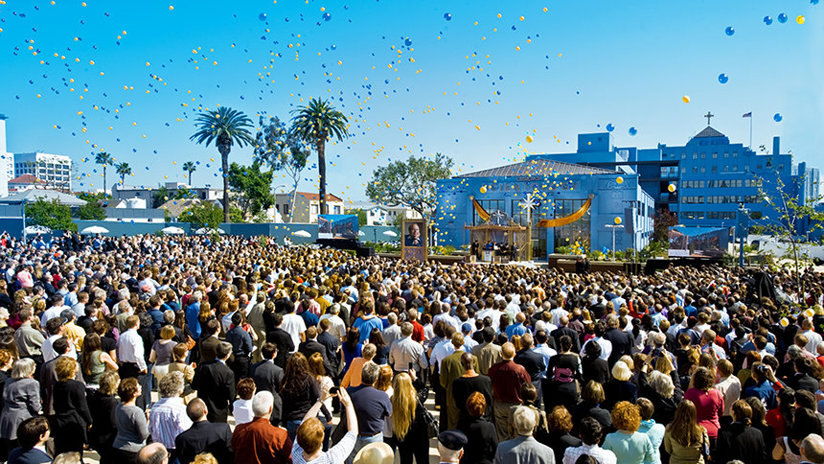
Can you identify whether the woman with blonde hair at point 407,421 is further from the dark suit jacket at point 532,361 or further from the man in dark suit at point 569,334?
the man in dark suit at point 569,334

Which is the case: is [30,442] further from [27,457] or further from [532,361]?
[532,361]

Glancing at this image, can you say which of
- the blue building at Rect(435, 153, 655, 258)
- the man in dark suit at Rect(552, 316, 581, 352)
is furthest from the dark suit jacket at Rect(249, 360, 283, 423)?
the blue building at Rect(435, 153, 655, 258)

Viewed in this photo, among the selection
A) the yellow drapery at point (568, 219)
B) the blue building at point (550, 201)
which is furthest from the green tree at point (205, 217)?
the yellow drapery at point (568, 219)

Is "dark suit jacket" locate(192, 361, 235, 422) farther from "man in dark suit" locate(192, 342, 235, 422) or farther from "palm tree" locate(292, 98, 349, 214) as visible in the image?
"palm tree" locate(292, 98, 349, 214)

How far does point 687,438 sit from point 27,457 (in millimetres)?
5257

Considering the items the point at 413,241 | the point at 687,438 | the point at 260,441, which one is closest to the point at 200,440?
the point at 260,441

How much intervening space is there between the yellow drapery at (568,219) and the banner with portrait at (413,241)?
13.3m

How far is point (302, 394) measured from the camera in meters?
5.34

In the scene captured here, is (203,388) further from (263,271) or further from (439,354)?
(263,271)

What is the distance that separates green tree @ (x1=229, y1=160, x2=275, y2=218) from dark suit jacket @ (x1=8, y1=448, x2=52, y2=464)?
246ft

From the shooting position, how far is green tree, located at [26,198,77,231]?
44.0 m

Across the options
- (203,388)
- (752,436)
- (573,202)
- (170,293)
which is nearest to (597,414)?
(752,436)

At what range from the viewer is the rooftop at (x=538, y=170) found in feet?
135

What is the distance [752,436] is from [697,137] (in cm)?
8710
